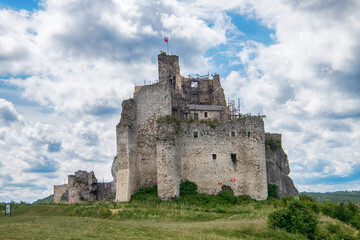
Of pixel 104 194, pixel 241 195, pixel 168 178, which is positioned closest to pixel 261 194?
pixel 241 195

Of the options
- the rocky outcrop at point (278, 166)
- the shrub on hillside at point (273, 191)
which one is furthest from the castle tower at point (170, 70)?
the shrub on hillside at point (273, 191)

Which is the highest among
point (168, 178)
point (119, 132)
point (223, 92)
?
point (223, 92)

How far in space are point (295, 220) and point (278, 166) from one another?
2282cm

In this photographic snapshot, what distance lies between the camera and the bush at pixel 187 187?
46094mm

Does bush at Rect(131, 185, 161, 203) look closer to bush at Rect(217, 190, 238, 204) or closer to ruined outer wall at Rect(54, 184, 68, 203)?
bush at Rect(217, 190, 238, 204)

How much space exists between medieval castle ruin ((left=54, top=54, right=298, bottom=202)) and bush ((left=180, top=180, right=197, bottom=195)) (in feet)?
1.49

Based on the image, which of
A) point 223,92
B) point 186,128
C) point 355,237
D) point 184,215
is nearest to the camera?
point 355,237

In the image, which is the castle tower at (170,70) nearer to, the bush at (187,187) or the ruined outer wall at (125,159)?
the ruined outer wall at (125,159)

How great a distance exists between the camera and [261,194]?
151ft

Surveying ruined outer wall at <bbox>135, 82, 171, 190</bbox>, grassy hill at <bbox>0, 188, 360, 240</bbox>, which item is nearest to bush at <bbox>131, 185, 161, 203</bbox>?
grassy hill at <bbox>0, 188, 360, 240</bbox>

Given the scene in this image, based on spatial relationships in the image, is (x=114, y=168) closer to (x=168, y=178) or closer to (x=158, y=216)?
(x=168, y=178)

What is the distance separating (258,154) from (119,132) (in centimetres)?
1609

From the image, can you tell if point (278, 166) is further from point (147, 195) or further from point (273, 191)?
point (147, 195)

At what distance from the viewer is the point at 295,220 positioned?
3031 centimetres
